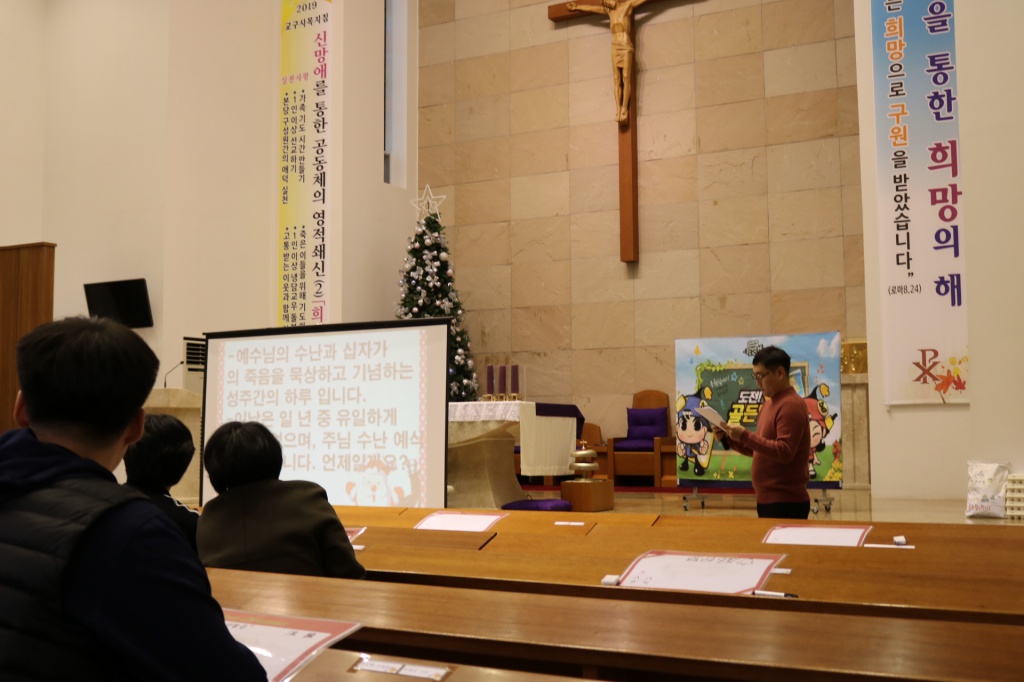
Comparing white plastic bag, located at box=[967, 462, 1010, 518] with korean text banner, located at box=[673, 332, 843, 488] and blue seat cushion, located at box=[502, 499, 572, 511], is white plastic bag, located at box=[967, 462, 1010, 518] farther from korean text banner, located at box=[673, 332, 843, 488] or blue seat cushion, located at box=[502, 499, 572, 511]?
blue seat cushion, located at box=[502, 499, 572, 511]

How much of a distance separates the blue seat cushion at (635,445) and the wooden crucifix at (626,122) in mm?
2216

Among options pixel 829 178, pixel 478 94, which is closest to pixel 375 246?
pixel 478 94

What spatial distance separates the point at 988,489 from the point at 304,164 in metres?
7.55

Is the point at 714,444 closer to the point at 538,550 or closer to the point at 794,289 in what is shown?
the point at 794,289

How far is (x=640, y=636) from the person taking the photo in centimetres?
156

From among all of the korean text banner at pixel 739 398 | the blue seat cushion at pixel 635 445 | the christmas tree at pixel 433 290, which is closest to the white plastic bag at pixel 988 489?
the korean text banner at pixel 739 398

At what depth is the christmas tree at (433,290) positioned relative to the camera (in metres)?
10.5

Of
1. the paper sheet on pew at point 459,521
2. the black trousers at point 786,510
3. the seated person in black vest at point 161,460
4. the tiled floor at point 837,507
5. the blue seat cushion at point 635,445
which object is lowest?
the tiled floor at point 837,507

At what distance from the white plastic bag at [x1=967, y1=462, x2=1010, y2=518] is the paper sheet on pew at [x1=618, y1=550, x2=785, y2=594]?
12.8 ft

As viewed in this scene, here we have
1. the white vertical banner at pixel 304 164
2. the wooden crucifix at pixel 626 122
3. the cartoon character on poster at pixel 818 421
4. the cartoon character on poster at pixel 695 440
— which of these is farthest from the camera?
the wooden crucifix at pixel 626 122

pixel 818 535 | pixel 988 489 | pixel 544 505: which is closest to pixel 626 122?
pixel 544 505

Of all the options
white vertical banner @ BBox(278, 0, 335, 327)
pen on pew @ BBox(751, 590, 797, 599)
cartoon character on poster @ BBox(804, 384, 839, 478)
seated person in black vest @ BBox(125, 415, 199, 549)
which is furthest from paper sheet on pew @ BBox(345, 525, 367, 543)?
white vertical banner @ BBox(278, 0, 335, 327)

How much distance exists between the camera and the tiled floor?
621cm

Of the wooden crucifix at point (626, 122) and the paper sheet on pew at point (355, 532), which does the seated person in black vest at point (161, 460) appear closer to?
the paper sheet on pew at point (355, 532)
